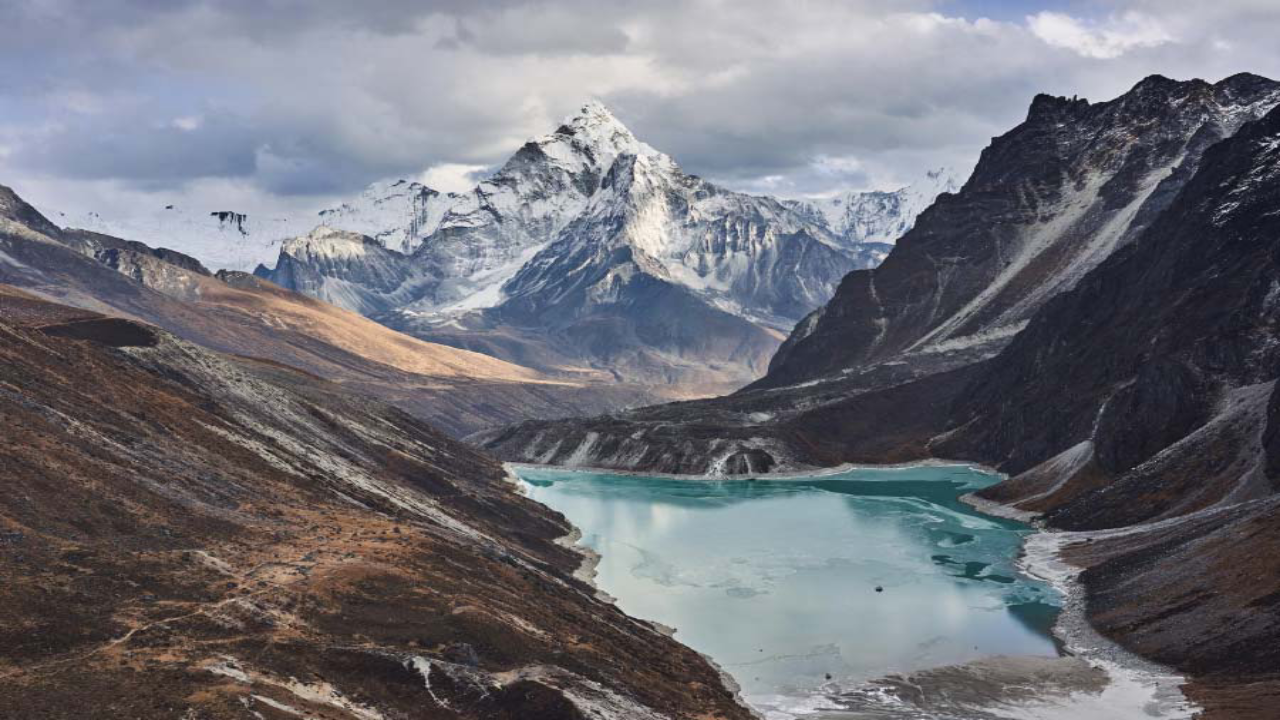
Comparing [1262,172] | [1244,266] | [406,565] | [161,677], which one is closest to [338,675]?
[161,677]

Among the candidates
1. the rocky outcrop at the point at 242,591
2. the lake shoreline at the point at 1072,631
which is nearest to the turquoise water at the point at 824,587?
the lake shoreline at the point at 1072,631

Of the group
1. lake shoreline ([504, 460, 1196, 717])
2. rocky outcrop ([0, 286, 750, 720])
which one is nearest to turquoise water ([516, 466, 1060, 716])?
lake shoreline ([504, 460, 1196, 717])

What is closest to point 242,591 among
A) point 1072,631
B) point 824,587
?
point 1072,631

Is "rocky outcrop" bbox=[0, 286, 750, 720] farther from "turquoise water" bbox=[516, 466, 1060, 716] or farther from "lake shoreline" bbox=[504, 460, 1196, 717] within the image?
"lake shoreline" bbox=[504, 460, 1196, 717]

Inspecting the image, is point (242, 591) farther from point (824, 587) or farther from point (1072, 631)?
point (824, 587)

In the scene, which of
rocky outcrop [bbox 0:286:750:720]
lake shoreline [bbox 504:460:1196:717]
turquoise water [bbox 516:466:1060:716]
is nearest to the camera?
rocky outcrop [bbox 0:286:750:720]

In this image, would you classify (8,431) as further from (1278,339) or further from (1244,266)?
(1244,266)

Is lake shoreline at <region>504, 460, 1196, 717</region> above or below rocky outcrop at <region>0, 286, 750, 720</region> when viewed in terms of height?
above

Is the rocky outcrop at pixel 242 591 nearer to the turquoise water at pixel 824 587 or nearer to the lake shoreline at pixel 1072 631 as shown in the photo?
the turquoise water at pixel 824 587

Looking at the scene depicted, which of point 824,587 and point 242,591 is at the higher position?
point 824,587
